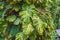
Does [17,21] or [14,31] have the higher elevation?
[17,21]

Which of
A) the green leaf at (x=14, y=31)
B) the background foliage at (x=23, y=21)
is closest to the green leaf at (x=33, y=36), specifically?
the background foliage at (x=23, y=21)

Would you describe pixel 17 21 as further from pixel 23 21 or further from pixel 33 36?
pixel 33 36

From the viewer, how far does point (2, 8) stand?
2.55 meters

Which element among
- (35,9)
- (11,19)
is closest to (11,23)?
(11,19)

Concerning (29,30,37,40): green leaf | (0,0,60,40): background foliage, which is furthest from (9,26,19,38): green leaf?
Answer: (29,30,37,40): green leaf

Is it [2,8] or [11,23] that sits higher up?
[2,8]

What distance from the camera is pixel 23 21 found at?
2.42 metres

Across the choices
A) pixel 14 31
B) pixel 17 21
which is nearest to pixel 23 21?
pixel 17 21

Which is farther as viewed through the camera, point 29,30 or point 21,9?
point 21,9

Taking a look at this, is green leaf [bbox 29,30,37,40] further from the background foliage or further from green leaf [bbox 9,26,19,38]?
green leaf [bbox 9,26,19,38]

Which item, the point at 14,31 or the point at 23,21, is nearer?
the point at 23,21

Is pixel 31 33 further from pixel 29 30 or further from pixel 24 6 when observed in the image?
pixel 24 6

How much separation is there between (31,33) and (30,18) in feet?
0.70

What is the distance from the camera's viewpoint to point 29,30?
2375mm
